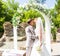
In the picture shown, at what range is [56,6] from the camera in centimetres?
2116

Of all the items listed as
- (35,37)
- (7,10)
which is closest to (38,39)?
(35,37)

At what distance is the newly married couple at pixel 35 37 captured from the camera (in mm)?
6695

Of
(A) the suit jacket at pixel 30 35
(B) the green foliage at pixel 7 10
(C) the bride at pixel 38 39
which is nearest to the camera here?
(C) the bride at pixel 38 39

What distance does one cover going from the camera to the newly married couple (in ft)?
22.0

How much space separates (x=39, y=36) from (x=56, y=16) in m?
13.9

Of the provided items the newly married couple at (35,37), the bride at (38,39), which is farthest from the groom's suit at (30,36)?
the bride at (38,39)

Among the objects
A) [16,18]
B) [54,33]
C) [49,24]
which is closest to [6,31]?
[54,33]

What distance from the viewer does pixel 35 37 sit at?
6781mm

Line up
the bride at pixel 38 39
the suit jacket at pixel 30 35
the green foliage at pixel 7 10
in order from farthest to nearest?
the green foliage at pixel 7 10 → the suit jacket at pixel 30 35 → the bride at pixel 38 39

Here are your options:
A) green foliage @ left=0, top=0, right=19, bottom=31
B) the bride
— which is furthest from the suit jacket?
green foliage @ left=0, top=0, right=19, bottom=31

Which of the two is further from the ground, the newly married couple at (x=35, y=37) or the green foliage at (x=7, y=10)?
the green foliage at (x=7, y=10)

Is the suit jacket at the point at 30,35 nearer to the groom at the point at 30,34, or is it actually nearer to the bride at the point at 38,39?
the groom at the point at 30,34

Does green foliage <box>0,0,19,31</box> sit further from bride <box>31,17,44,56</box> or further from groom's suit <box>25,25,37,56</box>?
bride <box>31,17,44,56</box>

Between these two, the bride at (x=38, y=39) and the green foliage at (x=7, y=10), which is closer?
the bride at (x=38, y=39)
